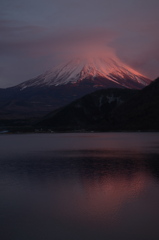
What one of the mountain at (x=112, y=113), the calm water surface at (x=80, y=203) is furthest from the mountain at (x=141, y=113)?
the calm water surface at (x=80, y=203)

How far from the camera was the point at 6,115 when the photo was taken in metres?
199

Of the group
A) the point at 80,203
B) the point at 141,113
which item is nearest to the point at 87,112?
the point at 141,113

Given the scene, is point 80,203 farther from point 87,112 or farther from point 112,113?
point 87,112

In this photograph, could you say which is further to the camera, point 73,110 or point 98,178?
point 73,110

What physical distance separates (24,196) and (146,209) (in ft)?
21.2

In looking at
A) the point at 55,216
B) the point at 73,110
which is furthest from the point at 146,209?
the point at 73,110

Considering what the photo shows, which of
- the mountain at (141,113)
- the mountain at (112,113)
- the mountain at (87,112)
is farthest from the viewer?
the mountain at (87,112)

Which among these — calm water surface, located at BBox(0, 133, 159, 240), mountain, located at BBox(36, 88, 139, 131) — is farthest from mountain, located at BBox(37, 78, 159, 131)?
calm water surface, located at BBox(0, 133, 159, 240)

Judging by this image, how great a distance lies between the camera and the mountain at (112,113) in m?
105

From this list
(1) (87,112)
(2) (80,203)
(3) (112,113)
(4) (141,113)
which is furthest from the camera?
(1) (87,112)

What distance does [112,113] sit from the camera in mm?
118125

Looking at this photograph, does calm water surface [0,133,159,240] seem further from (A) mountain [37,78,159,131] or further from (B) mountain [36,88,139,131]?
(B) mountain [36,88,139,131]

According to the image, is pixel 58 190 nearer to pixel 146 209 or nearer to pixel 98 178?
pixel 98 178

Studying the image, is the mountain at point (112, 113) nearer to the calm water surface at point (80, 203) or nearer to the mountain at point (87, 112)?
the mountain at point (87, 112)
